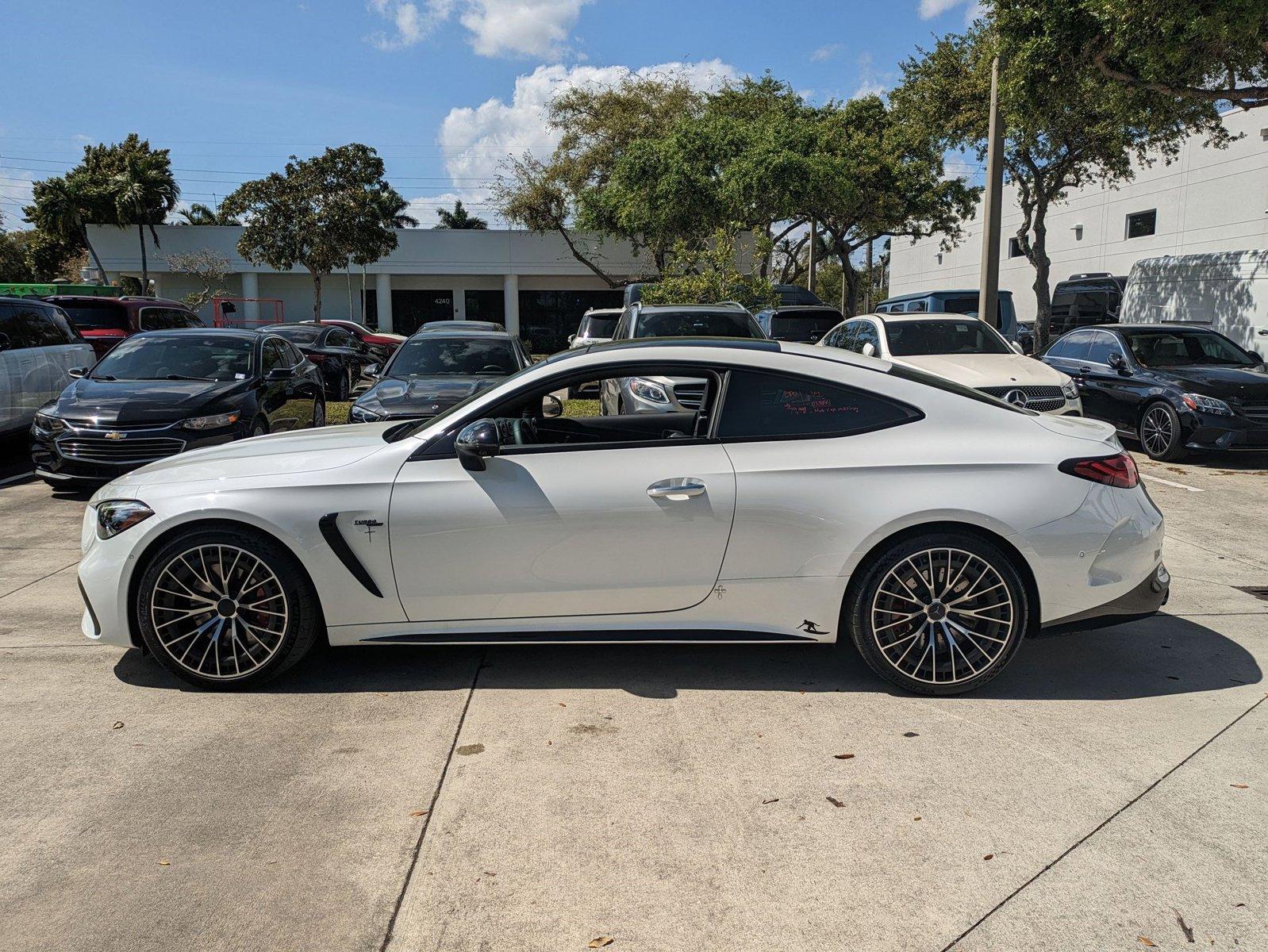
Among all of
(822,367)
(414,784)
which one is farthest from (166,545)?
(822,367)

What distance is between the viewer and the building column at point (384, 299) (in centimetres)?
4591

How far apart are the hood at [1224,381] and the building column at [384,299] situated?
3909 centimetres

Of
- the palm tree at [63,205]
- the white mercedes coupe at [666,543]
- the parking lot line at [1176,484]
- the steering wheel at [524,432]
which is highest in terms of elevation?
the palm tree at [63,205]

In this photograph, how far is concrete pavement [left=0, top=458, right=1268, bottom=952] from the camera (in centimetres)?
281

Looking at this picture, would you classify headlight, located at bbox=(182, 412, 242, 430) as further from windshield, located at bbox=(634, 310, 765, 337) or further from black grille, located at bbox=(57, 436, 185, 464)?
windshield, located at bbox=(634, 310, 765, 337)

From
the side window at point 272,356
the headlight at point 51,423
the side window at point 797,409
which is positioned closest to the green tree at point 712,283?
the side window at point 272,356

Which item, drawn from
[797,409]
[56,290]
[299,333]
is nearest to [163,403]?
[797,409]

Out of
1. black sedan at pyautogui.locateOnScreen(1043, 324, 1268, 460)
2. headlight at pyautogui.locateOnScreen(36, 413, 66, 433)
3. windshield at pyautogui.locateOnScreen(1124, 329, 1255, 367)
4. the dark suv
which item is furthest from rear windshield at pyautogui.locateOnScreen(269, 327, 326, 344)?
windshield at pyautogui.locateOnScreen(1124, 329, 1255, 367)

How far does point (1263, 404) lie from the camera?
1080 cm

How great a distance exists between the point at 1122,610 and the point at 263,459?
3948 mm

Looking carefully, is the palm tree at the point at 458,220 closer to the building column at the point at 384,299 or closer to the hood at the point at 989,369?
the building column at the point at 384,299

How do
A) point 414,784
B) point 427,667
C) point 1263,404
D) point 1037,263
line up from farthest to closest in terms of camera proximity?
point 1037,263 → point 1263,404 → point 427,667 → point 414,784

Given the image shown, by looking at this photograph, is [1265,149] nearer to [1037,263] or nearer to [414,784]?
[1037,263]

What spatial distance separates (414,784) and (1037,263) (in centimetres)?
2516
